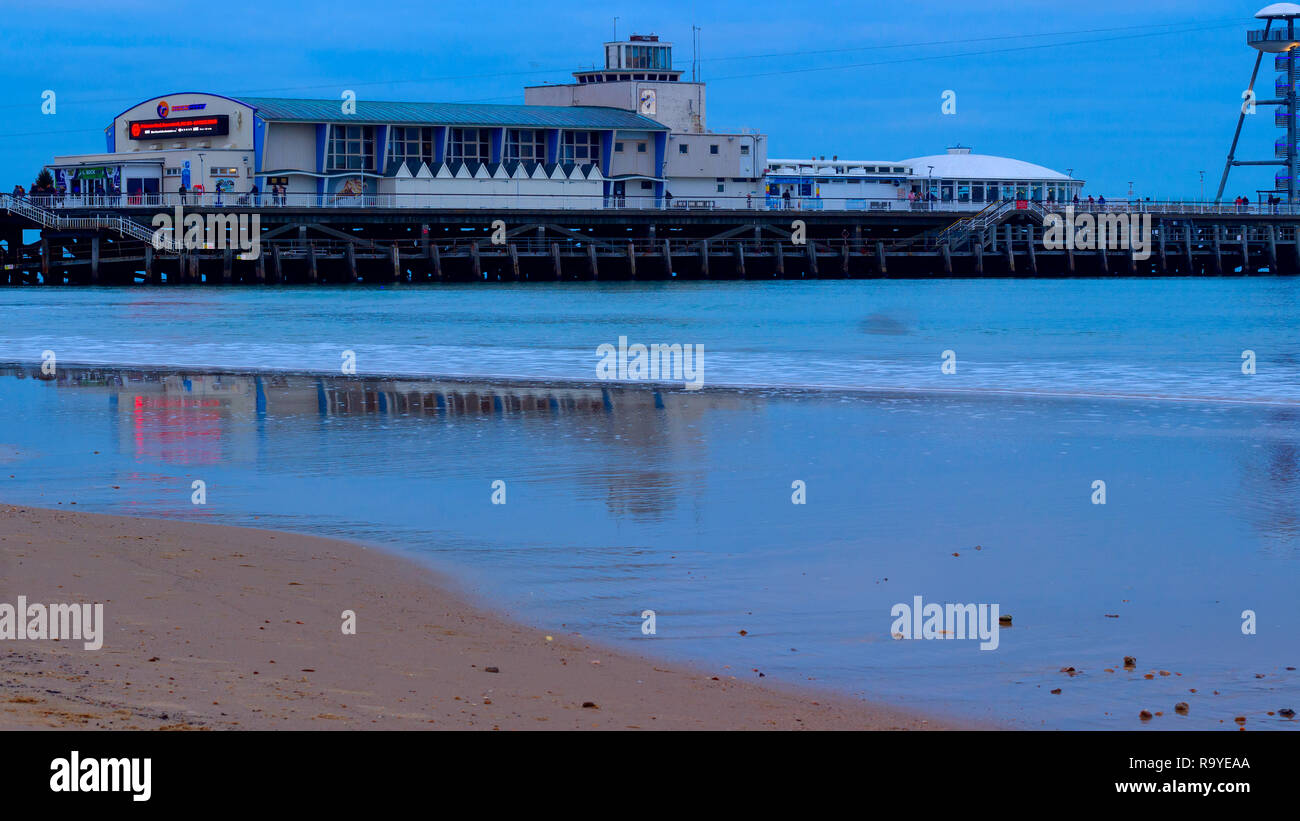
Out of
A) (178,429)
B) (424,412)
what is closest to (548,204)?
(424,412)

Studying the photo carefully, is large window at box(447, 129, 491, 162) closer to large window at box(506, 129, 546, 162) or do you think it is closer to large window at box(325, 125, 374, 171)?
large window at box(506, 129, 546, 162)

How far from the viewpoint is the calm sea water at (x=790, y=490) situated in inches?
293

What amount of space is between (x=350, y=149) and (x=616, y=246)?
47.0ft

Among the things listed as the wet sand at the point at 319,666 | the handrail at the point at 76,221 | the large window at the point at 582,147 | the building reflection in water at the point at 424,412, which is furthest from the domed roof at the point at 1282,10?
the wet sand at the point at 319,666

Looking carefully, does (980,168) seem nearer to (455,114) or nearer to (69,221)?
(455,114)

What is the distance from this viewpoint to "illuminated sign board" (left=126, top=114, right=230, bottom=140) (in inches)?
3000

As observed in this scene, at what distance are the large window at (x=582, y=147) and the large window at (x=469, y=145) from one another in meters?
4.66

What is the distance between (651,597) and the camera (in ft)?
28.2

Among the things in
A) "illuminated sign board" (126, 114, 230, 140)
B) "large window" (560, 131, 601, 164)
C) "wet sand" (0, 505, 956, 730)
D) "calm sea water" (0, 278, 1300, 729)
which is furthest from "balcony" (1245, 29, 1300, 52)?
"wet sand" (0, 505, 956, 730)

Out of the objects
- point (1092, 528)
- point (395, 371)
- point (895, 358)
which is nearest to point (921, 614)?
point (1092, 528)

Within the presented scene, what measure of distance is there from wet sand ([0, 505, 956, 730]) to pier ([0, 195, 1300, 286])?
6046 centimetres

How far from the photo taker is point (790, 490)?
41.2 feet

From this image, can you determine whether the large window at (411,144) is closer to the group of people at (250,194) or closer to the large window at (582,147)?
the group of people at (250,194)
